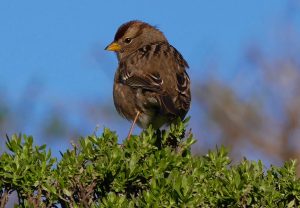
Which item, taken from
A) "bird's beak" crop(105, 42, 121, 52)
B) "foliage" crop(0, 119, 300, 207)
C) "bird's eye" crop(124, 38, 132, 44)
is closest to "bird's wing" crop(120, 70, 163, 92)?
"bird's beak" crop(105, 42, 121, 52)

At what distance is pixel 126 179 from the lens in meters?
6.23

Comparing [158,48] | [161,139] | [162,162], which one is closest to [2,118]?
[158,48]

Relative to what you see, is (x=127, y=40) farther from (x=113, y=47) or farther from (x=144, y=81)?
(x=144, y=81)

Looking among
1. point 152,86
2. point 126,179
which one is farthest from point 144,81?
point 126,179

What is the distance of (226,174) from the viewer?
20.7 ft

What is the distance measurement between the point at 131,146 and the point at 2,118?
258 inches

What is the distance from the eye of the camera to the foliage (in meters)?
6.06

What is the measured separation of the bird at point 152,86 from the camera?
968 cm

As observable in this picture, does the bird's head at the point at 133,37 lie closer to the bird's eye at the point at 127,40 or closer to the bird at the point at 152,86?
the bird's eye at the point at 127,40

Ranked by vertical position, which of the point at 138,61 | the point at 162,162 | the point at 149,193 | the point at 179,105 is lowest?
the point at 149,193

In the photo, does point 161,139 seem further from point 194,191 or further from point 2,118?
point 2,118

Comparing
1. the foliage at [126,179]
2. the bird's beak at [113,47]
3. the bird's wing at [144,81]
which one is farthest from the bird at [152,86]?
the foliage at [126,179]

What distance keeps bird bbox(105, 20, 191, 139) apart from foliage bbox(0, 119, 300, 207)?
2.84 m

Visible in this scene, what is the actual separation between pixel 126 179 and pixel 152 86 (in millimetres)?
3609
